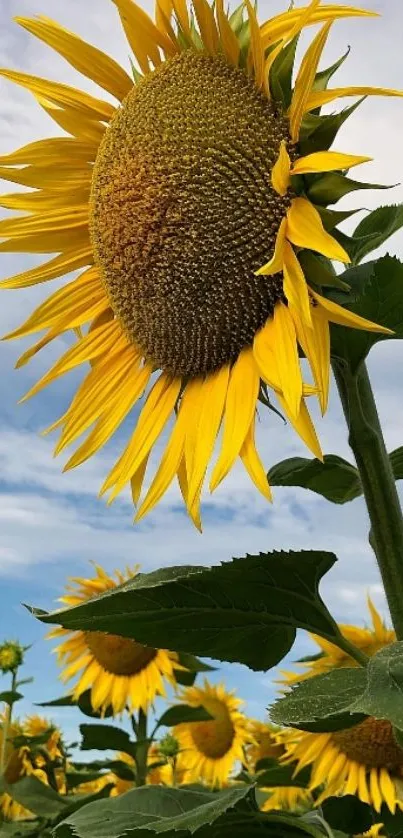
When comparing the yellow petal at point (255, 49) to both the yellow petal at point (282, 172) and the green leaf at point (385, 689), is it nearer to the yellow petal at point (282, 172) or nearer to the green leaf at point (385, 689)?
the yellow petal at point (282, 172)

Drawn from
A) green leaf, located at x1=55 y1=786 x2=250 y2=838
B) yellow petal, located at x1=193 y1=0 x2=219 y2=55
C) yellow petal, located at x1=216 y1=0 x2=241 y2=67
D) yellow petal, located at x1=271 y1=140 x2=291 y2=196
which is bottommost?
green leaf, located at x1=55 y1=786 x2=250 y2=838

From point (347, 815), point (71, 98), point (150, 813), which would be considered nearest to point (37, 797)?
point (347, 815)

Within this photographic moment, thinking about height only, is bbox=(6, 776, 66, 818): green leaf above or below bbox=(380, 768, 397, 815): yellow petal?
above

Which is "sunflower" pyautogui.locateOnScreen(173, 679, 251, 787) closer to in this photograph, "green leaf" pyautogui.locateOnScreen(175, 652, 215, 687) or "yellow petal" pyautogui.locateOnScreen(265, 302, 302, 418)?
"green leaf" pyautogui.locateOnScreen(175, 652, 215, 687)

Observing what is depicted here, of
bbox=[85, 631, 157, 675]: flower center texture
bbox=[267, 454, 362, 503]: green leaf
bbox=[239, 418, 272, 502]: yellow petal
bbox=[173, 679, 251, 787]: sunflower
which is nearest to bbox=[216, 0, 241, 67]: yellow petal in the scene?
bbox=[239, 418, 272, 502]: yellow petal

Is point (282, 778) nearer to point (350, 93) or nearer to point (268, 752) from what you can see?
point (268, 752)

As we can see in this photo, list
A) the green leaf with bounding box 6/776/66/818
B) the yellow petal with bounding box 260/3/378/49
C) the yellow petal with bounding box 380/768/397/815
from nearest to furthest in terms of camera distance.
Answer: the yellow petal with bounding box 260/3/378/49 < the yellow petal with bounding box 380/768/397/815 < the green leaf with bounding box 6/776/66/818

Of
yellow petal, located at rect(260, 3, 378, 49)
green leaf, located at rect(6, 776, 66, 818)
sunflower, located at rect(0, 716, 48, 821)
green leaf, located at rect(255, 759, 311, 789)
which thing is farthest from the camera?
sunflower, located at rect(0, 716, 48, 821)
